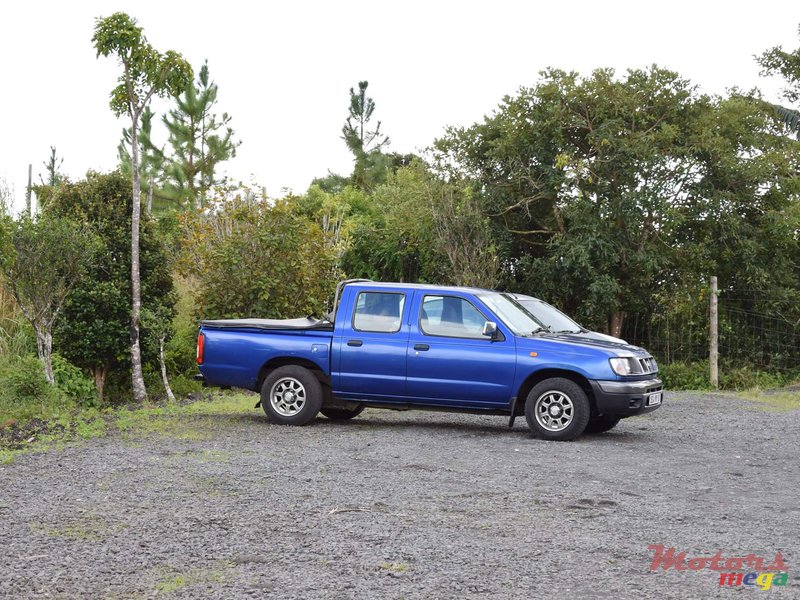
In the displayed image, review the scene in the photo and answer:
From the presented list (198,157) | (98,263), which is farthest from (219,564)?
(198,157)

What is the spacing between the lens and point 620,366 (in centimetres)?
1095

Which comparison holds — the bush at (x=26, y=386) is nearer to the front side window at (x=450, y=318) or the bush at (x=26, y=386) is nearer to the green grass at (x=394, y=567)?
the front side window at (x=450, y=318)

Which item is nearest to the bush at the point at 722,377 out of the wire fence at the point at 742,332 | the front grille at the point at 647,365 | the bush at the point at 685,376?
the bush at the point at 685,376

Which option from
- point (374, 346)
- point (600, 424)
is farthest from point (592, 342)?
point (374, 346)

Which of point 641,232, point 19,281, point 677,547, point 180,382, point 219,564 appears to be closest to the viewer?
point 219,564

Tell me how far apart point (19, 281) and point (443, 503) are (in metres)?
9.00

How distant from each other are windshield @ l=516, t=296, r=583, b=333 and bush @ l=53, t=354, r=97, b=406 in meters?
7.14

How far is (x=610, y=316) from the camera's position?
2238 centimetres

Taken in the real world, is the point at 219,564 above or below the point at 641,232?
below

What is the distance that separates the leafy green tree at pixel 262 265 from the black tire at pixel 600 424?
23.8 feet

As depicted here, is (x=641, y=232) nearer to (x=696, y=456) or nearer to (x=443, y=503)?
(x=696, y=456)

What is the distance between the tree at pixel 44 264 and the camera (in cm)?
1384

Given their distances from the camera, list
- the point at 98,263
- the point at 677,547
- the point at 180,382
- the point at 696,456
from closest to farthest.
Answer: the point at 677,547
the point at 696,456
the point at 98,263
the point at 180,382

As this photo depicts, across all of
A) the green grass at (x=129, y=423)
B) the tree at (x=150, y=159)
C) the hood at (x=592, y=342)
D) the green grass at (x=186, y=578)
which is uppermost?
the tree at (x=150, y=159)
